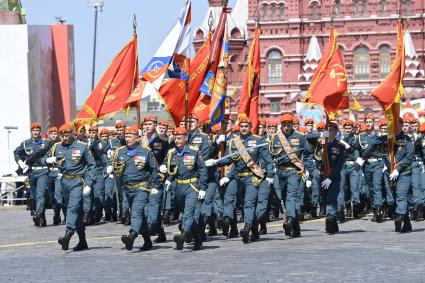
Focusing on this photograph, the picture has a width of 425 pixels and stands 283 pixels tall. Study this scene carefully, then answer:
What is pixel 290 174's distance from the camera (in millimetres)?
17188

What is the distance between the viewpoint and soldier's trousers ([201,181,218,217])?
17047 millimetres

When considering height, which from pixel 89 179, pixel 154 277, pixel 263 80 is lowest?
pixel 154 277

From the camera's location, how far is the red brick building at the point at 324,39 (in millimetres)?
76750

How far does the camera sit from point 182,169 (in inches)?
619

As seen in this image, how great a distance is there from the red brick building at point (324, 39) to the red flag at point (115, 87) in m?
52.2

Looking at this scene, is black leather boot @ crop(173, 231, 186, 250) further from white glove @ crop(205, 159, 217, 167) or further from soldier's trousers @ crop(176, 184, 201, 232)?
white glove @ crop(205, 159, 217, 167)

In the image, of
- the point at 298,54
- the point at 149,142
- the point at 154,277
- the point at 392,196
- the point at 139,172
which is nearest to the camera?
the point at 154,277

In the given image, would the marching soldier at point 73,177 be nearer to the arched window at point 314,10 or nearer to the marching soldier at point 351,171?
the marching soldier at point 351,171

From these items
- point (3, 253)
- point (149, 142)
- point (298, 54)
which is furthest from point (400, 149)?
point (298, 54)

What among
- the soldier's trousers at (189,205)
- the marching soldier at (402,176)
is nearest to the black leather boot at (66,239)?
the soldier's trousers at (189,205)

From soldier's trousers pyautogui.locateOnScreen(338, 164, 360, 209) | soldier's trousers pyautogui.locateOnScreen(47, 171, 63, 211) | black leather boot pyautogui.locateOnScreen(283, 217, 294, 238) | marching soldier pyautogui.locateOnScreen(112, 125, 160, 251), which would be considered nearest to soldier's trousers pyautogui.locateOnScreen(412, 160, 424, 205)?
soldier's trousers pyautogui.locateOnScreen(338, 164, 360, 209)

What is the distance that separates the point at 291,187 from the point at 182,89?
500 cm

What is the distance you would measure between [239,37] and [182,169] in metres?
67.0

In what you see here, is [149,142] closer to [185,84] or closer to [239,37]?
[185,84]
